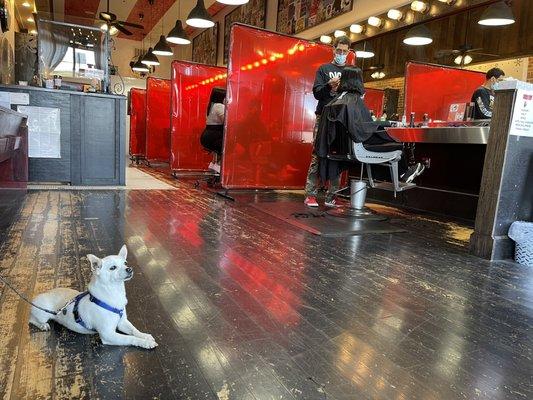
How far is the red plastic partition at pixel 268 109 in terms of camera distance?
4.84 meters

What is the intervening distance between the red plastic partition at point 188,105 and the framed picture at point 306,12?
2639 mm

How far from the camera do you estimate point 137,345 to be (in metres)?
1.26

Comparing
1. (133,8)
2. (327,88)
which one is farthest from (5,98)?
(133,8)

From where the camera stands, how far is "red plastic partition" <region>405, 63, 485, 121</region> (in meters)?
5.37

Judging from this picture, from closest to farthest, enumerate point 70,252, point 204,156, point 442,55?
1. point 70,252
2. point 442,55
3. point 204,156

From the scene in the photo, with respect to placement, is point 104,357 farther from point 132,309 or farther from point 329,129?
point 329,129

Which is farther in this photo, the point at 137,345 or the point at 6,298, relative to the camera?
the point at 6,298

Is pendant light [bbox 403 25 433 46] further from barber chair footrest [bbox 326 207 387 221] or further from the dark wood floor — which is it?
the dark wood floor

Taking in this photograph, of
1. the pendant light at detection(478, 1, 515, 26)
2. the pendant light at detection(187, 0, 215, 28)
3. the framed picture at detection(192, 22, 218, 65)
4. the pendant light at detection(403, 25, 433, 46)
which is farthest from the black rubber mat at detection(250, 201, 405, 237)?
the framed picture at detection(192, 22, 218, 65)

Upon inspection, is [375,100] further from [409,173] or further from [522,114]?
[522,114]

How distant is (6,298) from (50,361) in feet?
1.91

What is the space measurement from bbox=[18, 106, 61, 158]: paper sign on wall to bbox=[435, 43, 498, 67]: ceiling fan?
542 cm

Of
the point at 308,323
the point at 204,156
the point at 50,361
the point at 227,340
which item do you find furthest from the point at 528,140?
the point at 204,156

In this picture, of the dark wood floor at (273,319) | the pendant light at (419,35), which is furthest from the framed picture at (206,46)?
the dark wood floor at (273,319)
